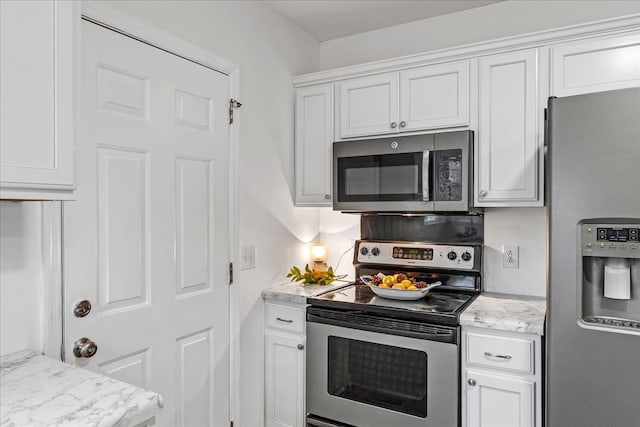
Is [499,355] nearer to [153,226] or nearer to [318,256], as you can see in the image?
[318,256]

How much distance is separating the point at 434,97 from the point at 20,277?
2.02m

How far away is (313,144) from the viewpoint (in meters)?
2.74

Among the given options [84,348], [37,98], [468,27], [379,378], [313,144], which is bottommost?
[379,378]

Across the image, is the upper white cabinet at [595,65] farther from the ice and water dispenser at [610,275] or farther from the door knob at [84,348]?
the door knob at [84,348]

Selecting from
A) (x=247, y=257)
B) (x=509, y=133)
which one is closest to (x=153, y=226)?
(x=247, y=257)

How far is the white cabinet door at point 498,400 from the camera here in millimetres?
1852

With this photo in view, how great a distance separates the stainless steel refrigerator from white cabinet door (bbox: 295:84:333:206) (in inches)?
52.1

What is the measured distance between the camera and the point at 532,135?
2.12 metres

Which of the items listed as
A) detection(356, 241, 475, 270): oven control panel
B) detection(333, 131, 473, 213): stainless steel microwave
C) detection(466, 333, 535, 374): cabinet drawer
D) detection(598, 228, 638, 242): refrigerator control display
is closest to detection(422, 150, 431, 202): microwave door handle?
detection(333, 131, 473, 213): stainless steel microwave

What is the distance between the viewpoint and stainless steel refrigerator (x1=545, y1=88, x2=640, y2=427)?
151 cm

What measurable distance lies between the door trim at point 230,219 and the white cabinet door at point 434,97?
0.92 metres

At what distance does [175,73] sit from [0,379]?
134 cm

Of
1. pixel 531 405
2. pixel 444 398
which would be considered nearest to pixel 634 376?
pixel 531 405

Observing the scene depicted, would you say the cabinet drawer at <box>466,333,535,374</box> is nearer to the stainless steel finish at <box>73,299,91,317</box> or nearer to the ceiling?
the stainless steel finish at <box>73,299,91,317</box>
